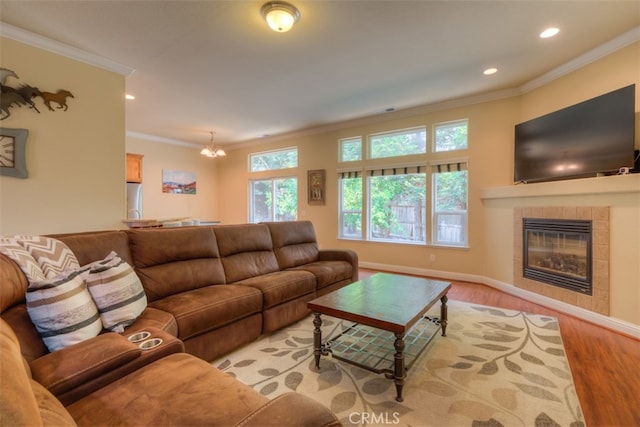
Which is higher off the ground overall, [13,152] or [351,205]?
[13,152]

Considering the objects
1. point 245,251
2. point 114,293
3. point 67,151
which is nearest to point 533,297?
point 245,251

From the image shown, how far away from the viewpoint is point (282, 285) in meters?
2.62

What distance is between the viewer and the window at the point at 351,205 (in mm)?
5484

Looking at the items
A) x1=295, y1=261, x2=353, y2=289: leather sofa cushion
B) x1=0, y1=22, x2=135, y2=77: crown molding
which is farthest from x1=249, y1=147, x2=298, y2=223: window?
x1=0, y1=22, x2=135, y2=77: crown molding

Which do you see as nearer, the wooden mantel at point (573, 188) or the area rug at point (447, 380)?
the area rug at point (447, 380)

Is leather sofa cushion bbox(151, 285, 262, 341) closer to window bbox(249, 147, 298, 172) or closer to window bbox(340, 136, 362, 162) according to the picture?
window bbox(340, 136, 362, 162)

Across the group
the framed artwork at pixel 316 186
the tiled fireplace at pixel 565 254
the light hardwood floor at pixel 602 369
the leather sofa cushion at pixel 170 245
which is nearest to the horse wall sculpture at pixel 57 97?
the leather sofa cushion at pixel 170 245

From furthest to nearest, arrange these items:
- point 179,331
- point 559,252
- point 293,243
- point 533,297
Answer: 1. point 293,243
2. point 533,297
3. point 559,252
4. point 179,331

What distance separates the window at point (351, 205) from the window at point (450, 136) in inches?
57.7

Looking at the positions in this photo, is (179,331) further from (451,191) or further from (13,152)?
(451,191)

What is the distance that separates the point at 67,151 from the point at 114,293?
2.22 metres

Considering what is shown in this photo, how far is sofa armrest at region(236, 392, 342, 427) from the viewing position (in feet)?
2.65

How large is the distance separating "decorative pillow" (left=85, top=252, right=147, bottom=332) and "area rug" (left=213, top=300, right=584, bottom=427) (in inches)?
31.0

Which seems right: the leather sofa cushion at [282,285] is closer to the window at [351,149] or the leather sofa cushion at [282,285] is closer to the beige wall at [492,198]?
the beige wall at [492,198]
